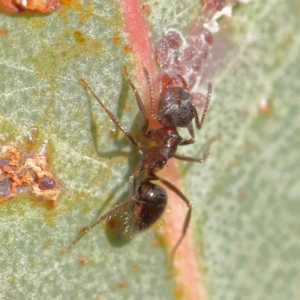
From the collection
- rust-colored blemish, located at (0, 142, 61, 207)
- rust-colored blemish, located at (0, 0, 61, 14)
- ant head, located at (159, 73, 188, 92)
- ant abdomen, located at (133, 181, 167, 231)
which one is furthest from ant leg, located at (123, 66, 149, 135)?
rust-colored blemish, located at (0, 142, 61, 207)

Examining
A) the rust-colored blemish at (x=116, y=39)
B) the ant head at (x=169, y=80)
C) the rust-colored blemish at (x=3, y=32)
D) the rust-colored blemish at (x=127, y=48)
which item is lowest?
the ant head at (x=169, y=80)

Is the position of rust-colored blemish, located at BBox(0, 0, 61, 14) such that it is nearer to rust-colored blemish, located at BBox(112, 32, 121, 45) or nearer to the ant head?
rust-colored blemish, located at BBox(112, 32, 121, 45)

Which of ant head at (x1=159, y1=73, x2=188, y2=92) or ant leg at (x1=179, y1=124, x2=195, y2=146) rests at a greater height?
ant head at (x1=159, y1=73, x2=188, y2=92)

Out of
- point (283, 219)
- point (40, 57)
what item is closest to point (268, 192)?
point (283, 219)

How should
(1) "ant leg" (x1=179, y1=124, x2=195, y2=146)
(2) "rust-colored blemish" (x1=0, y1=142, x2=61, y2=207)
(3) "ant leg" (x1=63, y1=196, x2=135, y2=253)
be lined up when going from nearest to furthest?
(2) "rust-colored blemish" (x1=0, y1=142, x2=61, y2=207) → (3) "ant leg" (x1=63, y1=196, x2=135, y2=253) → (1) "ant leg" (x1=179, y1=124, x2=195, y2=146)

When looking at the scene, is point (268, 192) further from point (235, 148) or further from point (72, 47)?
point (72, 47)

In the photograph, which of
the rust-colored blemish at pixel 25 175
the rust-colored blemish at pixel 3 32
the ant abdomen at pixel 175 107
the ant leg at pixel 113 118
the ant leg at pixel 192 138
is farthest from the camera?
the ant leg at pixel 192 138

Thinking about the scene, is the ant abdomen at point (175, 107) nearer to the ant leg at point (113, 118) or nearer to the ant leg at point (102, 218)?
the ant leg at point (113, 118)

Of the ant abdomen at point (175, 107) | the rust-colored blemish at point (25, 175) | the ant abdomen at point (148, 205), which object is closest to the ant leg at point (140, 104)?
the ant abdomen at point (175, 107)

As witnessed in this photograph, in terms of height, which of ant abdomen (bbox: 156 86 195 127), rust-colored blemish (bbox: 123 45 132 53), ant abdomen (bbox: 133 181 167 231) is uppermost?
rust-colored blemish (bbox: 123 45 132 53)

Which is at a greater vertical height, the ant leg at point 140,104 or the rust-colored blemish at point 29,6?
the rust-colored blemish at point 29,6
